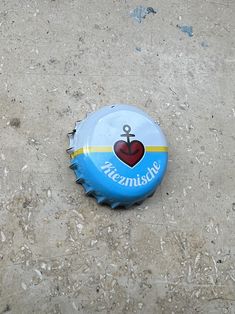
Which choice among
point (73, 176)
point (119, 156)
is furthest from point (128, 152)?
point (73, 176)

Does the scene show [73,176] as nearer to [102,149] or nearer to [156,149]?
[102,149]

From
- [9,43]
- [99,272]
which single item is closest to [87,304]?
[99,272]

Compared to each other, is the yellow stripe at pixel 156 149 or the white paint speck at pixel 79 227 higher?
the yellow stripe at pixel 156 149

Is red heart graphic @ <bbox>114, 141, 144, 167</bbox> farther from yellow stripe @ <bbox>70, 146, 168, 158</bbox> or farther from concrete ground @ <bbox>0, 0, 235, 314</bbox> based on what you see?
concrete ground @ <bbox>0, 0, 235, 314</bbox>

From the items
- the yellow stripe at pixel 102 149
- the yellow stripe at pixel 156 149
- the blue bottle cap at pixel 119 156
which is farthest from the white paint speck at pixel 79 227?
the yellow stripe at pixel 156 149

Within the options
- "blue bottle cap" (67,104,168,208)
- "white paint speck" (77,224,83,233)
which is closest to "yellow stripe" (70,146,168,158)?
"blue bottle cap" (67,104,168,208)

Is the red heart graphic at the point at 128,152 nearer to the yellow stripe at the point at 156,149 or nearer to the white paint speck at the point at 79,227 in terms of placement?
the yellow stripe at the point at 156,149
